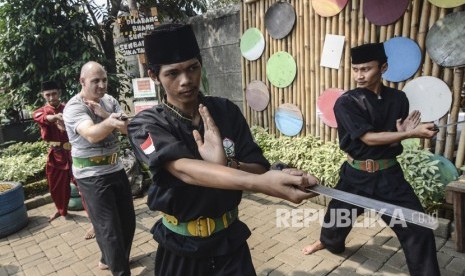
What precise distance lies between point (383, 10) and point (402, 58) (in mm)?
692

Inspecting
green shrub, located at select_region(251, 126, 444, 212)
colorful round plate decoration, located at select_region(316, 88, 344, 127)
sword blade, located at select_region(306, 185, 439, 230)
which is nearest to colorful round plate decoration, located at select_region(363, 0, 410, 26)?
colorful round plate decoration, located at select_region(316, 88, 344, 127)

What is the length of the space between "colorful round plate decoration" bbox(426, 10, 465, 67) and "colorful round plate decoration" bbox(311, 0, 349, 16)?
1.32m

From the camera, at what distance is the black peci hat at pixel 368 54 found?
3.02 metres

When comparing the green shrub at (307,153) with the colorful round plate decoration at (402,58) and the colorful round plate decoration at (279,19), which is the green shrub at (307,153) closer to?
the colorful round plate decoration at (402,58)

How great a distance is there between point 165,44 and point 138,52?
13.7 feet

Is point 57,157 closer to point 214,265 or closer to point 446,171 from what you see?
point 214,265

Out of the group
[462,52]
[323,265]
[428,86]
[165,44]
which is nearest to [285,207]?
[323,265]

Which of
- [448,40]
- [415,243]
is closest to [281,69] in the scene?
[448,40]

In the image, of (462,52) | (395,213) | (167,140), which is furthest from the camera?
(462,52)

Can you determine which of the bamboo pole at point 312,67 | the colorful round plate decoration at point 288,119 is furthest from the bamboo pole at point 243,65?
the bamboo pole at point 312,67

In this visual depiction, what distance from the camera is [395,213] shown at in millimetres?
1157

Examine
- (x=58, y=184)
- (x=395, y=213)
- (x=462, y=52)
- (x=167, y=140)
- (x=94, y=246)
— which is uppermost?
(x=462, y=52)

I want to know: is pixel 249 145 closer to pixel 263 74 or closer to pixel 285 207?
pixel 285 207

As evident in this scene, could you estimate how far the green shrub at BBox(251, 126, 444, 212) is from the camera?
397 centimetres
